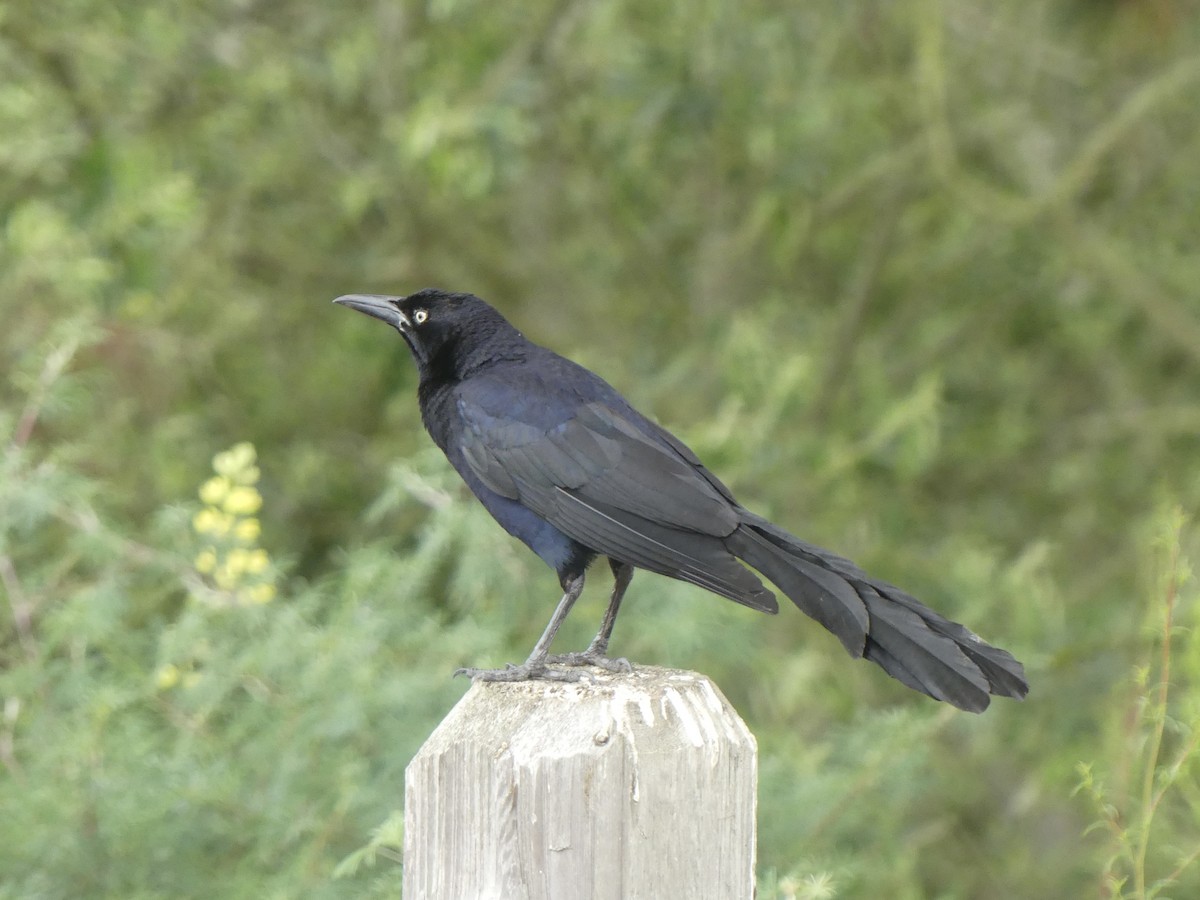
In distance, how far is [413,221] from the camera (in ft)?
23.0

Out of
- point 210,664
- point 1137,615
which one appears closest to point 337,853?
point 210,664

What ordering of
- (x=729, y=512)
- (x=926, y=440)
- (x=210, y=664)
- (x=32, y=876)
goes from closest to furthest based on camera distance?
(x=729, y=512) < (x=32, y=876) < (x=210, y=664) < (x=926, y=440)

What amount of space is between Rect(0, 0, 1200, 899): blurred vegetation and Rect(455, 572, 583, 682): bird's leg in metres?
0.74

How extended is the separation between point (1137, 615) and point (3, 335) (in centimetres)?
450

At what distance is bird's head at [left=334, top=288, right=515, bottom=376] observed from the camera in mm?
4066

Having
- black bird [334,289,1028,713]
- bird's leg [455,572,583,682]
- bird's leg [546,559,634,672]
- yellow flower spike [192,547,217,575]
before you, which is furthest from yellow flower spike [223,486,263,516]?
bird's leg [546,559,634,672]

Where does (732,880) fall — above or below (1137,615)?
below

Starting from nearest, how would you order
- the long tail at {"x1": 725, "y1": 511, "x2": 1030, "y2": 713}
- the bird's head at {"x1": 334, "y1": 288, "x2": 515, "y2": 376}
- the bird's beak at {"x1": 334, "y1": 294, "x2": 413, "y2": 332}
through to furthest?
the long tail at {"x1": 725, "y1": 511, "x2": 1030, "y2": 713}, the bird's head at {"x1": 334, "y1": 288, "x2": 515, "y2": 376}, the bird's beak at {"x1": 334, "y1": 294, "x2": 413, "y2": 332}

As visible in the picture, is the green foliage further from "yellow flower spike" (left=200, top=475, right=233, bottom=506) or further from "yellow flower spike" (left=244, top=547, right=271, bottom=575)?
"yellow flower spike" (left=200, top=475, right=233, bottom=506)

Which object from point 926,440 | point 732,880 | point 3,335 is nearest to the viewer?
point 732,880

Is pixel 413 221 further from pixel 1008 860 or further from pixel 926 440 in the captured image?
pixel 1008 860

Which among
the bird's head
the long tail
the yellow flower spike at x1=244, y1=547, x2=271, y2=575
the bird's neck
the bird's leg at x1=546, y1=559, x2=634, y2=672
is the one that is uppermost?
the bird's head

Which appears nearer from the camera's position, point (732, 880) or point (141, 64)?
point (732, 880)

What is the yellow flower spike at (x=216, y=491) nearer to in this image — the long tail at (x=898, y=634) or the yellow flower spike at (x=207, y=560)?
the yellow flower spike at (x=207, y=560)
